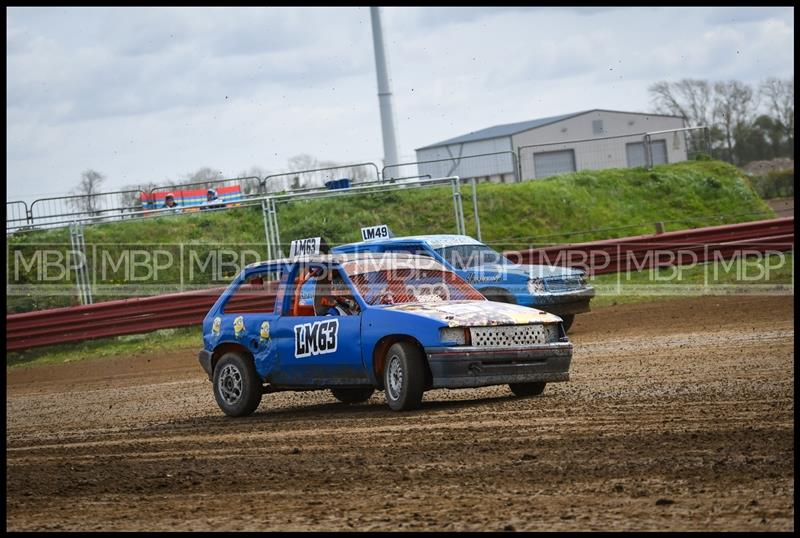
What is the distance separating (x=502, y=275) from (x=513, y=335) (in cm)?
671

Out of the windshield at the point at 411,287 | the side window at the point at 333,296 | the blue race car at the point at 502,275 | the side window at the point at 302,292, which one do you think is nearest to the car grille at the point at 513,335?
the windshield at the point at 411,287

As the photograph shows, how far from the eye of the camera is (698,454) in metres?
6.77

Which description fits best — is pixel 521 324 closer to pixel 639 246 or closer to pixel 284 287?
pixel 284 287

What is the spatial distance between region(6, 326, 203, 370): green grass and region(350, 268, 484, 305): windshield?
10.8m

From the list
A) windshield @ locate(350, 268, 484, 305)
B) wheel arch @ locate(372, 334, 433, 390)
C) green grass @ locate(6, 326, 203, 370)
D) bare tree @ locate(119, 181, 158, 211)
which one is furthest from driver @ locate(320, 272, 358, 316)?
bare tree @ locate(119, 181, 158, 211)

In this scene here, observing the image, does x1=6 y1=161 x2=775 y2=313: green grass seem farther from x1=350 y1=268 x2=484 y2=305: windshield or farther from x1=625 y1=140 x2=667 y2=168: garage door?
x1=350 y1=268 x2=484 y2=305: windshield

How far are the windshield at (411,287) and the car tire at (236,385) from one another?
1.36 metres

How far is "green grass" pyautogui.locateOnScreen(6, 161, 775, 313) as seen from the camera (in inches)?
1101

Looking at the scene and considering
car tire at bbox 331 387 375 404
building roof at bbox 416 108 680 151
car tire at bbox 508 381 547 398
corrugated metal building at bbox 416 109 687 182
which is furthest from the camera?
building roof at bbox 416 108 680 151

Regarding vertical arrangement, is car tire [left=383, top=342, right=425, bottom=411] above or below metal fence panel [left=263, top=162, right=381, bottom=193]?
below

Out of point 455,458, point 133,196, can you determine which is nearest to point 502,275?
point 455,458

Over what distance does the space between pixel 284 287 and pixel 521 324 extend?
Result: 2.36 m

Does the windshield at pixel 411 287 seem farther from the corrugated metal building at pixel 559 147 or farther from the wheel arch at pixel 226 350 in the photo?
the corrugated metal building at pixel 559 147

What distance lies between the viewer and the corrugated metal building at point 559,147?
3048 cm
